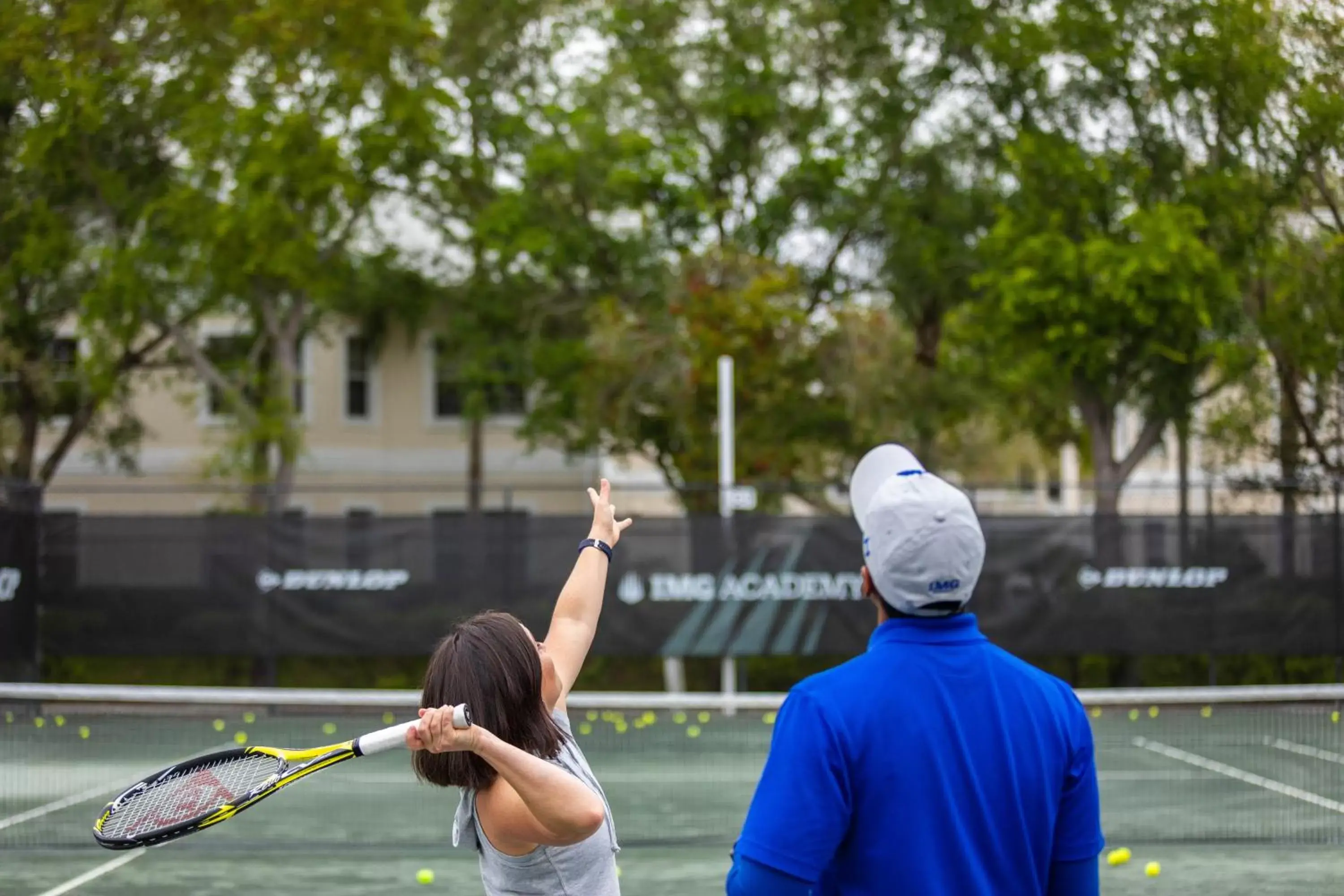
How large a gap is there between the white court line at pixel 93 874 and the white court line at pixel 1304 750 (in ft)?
27.8

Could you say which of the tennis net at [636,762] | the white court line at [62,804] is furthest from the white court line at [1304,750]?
the white court line at [62,804]

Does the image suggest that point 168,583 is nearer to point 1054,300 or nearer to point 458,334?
point 1054,300

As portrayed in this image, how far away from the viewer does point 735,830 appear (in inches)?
362

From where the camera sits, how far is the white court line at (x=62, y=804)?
956 centimetres

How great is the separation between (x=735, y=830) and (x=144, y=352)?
17517 millimetres

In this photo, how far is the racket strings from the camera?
142 inches

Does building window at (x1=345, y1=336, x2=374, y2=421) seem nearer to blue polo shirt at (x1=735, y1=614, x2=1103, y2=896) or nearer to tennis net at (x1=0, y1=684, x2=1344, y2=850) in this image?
tennis net at (x1=0, y1=684, x2=1344, y2=850)

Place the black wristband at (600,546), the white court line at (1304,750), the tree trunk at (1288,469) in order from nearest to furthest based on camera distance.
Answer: the black wristband at (600,546) < the white court line at (1304,750) < the tree trunk at (1288,469)

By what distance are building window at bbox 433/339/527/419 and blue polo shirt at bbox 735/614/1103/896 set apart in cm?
2373

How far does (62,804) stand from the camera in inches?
405

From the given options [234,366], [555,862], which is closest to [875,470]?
[555,862]

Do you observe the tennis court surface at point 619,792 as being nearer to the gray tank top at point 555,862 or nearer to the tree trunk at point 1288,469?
the tree trunk at point 1288,469

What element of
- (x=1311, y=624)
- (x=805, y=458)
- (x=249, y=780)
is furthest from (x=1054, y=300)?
(x=249, y=780)

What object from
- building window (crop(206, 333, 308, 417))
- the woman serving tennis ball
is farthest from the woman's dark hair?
building window (crop(206, 333, 308, 417))
